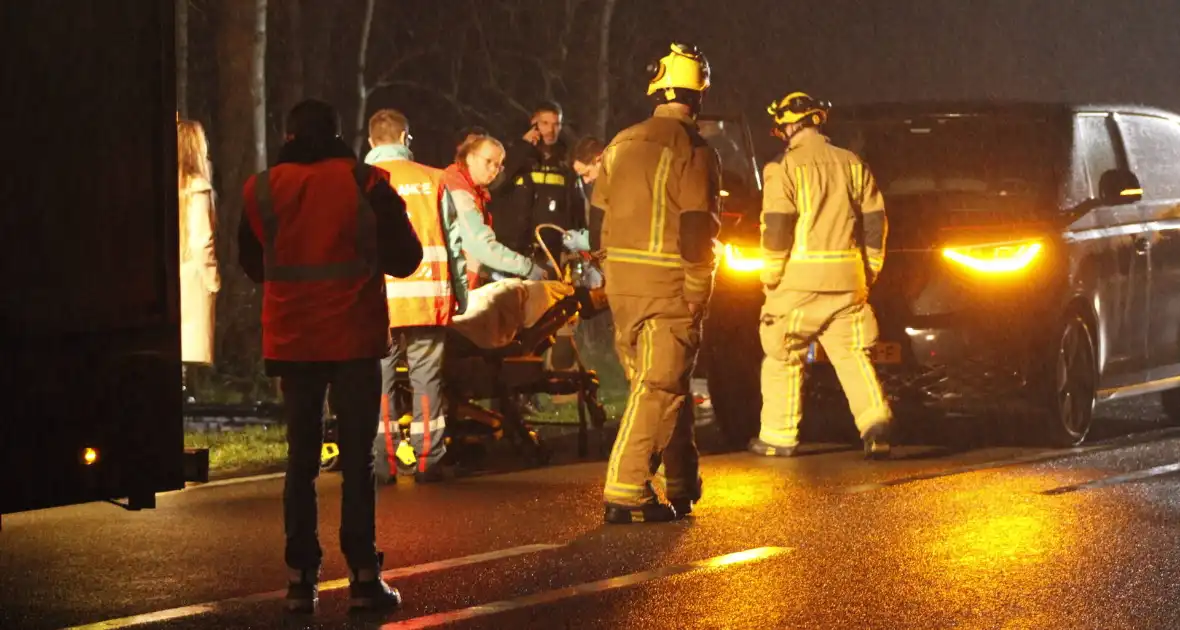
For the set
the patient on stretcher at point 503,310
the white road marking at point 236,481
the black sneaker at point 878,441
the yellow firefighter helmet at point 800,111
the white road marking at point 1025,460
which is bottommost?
the white road marking at point 236,481

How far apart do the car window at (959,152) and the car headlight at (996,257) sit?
44cm

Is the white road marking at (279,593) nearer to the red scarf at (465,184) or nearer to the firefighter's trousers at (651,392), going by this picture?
the firefighter's trousers at (651,392)

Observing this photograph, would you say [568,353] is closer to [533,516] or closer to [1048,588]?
[533,516]

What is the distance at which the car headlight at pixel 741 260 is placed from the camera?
40.3 ft

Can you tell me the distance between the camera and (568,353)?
12773 mm

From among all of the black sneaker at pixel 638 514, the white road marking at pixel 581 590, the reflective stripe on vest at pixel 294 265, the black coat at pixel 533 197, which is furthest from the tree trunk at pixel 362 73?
the reflective stripe on vest at pixel 294 265

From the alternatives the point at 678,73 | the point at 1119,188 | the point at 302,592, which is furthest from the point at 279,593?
the point at 1119,188

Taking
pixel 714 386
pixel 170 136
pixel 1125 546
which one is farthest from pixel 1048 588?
pixel 714 386

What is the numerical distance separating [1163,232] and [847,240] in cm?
242

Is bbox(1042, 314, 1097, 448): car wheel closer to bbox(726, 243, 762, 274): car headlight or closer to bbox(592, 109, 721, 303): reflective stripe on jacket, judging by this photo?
bbox(726, 243, 762, 274): car headlight

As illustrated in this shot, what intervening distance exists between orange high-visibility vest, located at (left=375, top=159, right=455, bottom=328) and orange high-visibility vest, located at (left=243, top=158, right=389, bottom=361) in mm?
3056

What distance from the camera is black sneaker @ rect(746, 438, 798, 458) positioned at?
11.9m

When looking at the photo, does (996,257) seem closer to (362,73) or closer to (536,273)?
(536,273)

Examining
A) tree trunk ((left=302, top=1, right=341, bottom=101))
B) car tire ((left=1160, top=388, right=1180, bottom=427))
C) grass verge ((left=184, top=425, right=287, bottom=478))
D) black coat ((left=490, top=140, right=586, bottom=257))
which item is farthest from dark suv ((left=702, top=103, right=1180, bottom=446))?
tree trunk ((left=302, top=1, right=341, bottom=101))
